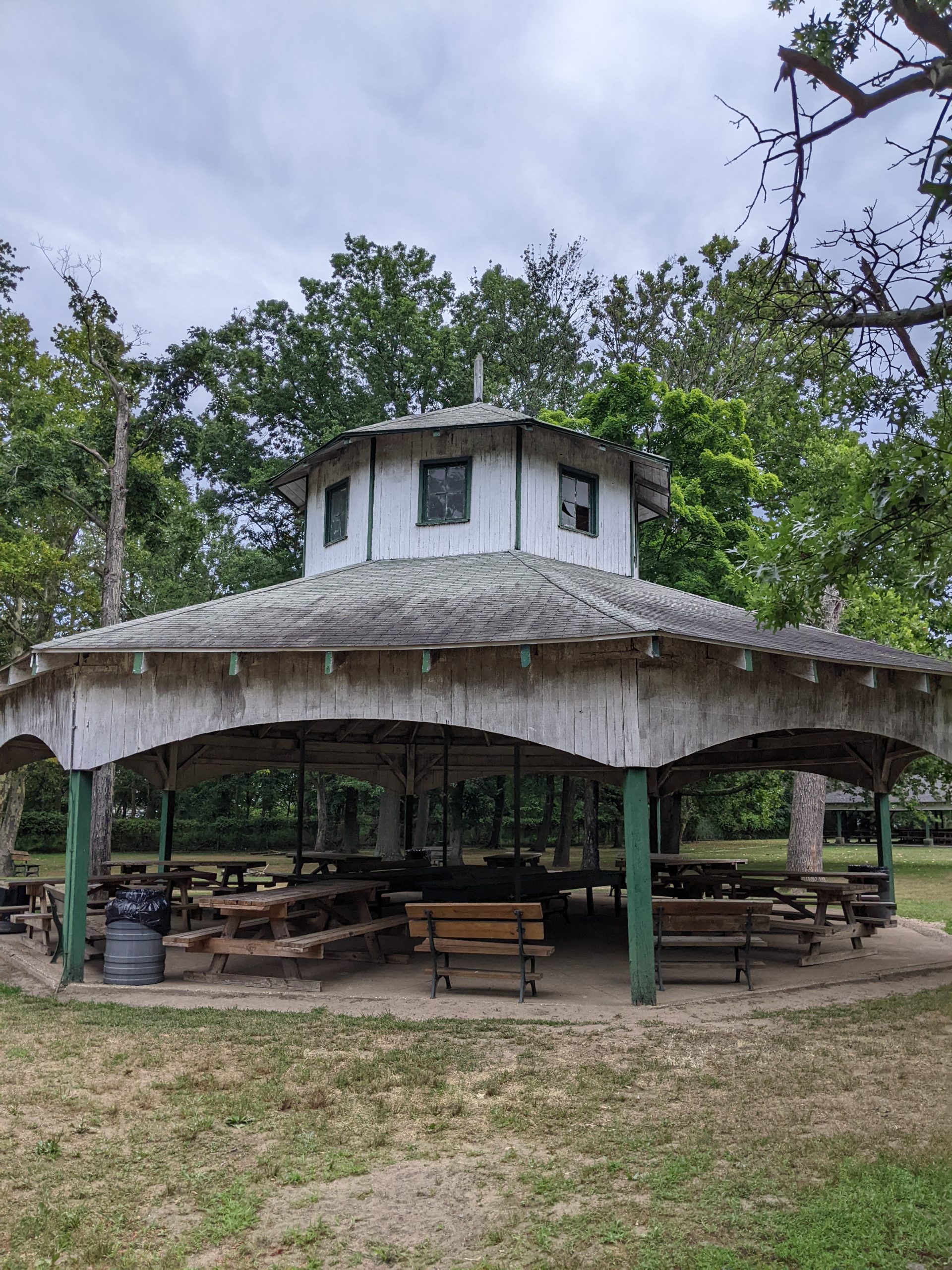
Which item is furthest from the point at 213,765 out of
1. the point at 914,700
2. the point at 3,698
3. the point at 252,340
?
the point at 252,340

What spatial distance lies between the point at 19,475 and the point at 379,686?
1649 cm

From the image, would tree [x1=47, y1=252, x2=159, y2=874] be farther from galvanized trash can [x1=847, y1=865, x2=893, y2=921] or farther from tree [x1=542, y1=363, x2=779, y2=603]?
galvanized trash can [x1=847, y1=865, x2=893, y2=921]

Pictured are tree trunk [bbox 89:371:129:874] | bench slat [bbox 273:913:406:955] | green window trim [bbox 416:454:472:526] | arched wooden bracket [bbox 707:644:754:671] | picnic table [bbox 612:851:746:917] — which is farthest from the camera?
tree trunk [bbox 89:371:129:874]

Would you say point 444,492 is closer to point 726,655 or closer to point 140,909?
point 726,655

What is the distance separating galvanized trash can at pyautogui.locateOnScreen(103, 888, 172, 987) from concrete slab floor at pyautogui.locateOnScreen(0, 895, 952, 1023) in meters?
0.20

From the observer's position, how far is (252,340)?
113ft

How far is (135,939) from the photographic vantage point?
1084cm

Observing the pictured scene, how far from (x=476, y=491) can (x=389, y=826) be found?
17832 mm

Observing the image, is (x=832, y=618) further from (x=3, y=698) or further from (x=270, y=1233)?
(x=270, y=1233)

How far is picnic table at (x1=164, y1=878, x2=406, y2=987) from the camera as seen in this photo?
10.8 m

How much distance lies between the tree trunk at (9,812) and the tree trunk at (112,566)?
816 centimetres

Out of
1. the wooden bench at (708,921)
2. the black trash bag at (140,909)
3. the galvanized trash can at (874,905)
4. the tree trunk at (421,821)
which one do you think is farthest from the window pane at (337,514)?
the tree trunk at (421,821)

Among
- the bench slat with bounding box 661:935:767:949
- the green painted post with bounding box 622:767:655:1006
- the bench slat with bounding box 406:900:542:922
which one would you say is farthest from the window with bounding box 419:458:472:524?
the bench slat with bounding box 661:935:767:949

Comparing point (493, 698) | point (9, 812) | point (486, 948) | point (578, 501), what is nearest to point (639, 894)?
point (486, 948)
